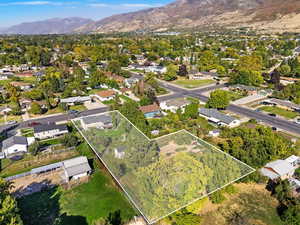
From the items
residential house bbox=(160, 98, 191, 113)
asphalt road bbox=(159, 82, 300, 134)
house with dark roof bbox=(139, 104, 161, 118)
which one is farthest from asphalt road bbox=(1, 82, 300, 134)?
house with dark roof bbox=(139, 104, 161, 118)

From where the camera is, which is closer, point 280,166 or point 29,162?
point 280,166

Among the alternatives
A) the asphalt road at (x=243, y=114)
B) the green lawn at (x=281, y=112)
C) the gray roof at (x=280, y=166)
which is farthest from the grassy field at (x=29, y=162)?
the green lawn at (x=281, y=112)

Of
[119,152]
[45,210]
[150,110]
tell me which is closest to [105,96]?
[150,110]

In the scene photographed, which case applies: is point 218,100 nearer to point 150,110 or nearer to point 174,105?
point 174,105

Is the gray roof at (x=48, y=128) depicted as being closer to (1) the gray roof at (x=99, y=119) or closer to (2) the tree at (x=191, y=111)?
(1) the gray roof at (x=99, y=119)

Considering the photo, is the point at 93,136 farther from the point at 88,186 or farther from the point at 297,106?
the point at 297,106

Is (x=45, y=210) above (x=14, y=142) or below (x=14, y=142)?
below

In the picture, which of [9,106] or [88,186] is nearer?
[88,186]

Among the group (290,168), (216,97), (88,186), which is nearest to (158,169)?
(88,186)
